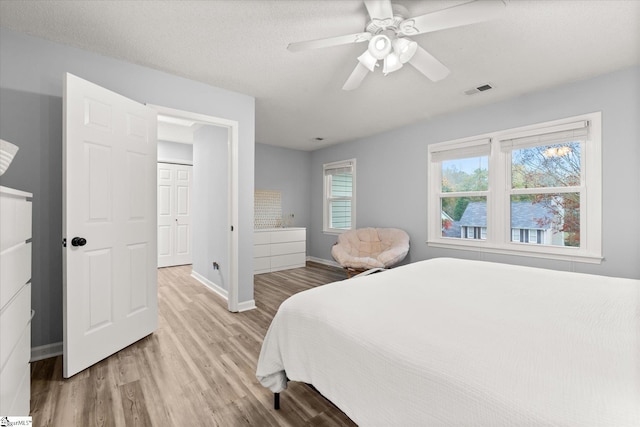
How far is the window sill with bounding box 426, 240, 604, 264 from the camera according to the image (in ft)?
8.93

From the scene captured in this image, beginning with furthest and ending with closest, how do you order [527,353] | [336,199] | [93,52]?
[336,199] → [93,52] → [527,353]

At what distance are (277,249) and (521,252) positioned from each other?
359 centimetres

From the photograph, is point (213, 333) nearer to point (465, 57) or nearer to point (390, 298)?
point (390, 298)

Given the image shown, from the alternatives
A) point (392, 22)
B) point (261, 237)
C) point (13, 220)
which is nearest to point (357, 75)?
point (392, 22)

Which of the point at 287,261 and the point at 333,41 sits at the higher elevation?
the point at 333,41

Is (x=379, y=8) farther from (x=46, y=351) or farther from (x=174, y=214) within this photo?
(x=174, y=214)

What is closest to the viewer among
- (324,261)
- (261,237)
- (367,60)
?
(367,60)

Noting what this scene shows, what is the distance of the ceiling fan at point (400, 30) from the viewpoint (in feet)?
4.60

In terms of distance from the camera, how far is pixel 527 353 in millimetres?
893

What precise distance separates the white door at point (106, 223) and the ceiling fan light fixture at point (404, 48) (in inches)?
80.7

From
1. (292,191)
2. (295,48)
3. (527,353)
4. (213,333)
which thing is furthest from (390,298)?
(292,191)

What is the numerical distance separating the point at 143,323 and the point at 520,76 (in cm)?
404

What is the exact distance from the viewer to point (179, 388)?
1.76 m

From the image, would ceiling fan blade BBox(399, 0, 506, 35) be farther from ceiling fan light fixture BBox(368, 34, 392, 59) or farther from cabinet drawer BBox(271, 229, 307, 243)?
cabinet drawer BBox(271, 229, 307, 243)
